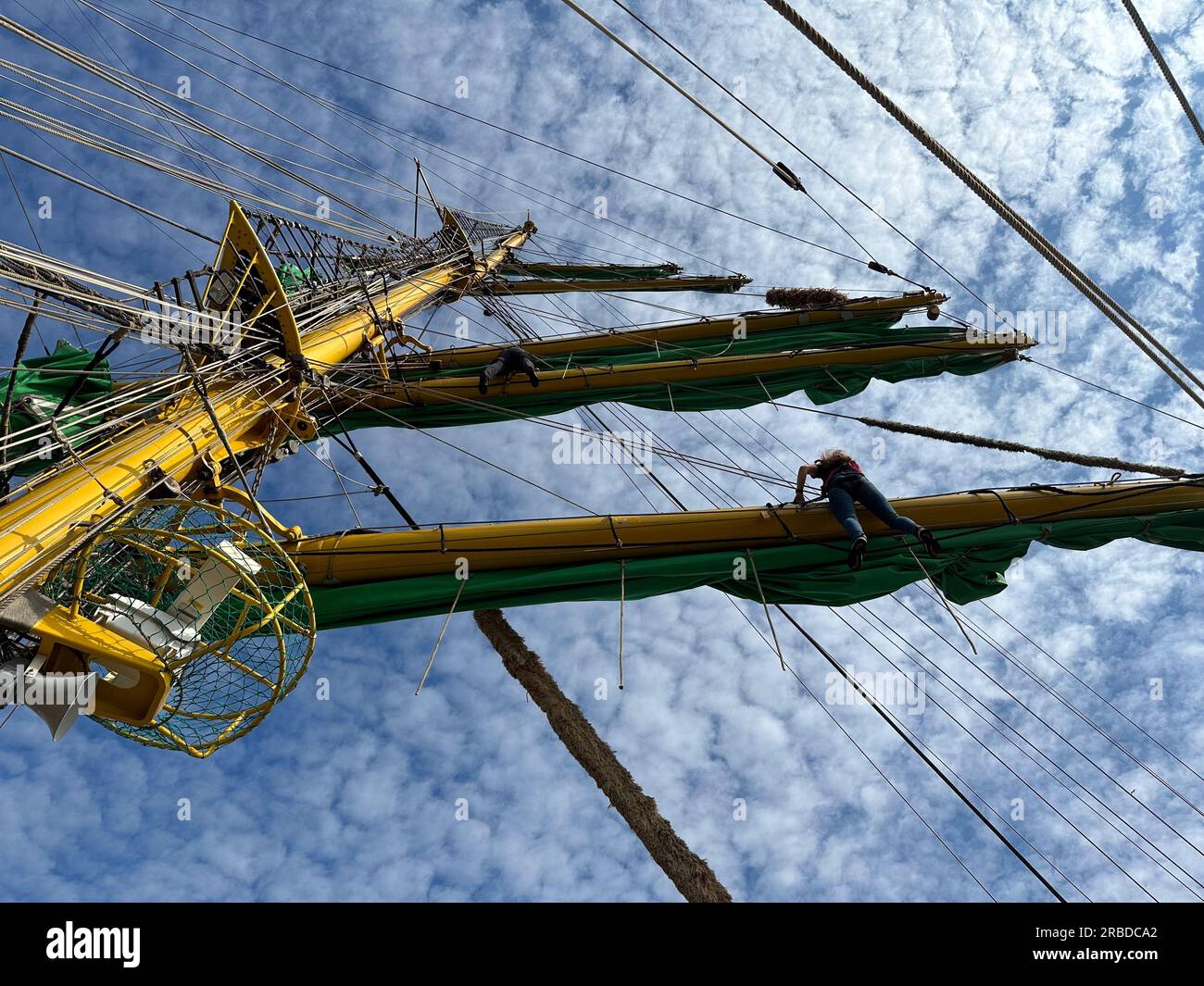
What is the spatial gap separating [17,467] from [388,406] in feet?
14.5

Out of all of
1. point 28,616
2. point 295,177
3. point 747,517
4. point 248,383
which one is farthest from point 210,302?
point 747,517

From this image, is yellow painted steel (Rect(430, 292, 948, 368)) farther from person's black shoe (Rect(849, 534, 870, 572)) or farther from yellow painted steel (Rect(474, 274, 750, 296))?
person's black shoe (Rect(849, 534, 870, 572))

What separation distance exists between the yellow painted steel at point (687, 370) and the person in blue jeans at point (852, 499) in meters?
3.70

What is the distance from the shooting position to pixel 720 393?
8461 millimetres

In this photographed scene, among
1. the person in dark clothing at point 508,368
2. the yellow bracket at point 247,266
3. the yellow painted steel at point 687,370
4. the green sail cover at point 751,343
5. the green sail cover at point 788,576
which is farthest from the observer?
the green sail cover at point 751,343

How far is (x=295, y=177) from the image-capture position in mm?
7699

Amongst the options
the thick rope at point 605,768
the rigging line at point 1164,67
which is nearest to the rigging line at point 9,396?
the thick rope at point 605,768

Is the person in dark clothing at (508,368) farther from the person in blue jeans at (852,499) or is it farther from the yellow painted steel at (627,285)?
the yellow painted steel at (627,285)

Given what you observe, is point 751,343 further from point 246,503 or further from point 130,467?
point 130,467

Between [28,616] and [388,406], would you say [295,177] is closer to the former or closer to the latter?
[388,406]

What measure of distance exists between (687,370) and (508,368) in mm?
2137

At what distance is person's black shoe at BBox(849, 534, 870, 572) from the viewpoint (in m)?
4.39

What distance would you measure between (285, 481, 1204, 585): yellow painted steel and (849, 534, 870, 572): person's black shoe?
0.36 m

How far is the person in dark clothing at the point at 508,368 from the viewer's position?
26.0 ft
